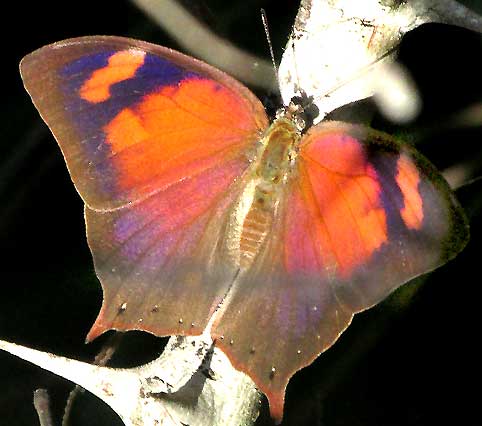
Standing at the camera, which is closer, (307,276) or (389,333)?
(307,276)

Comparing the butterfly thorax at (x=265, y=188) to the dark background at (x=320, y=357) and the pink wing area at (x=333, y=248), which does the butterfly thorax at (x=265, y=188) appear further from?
the dark background at (x=320, y=357)

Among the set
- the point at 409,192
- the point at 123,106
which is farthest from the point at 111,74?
the point at 409,192

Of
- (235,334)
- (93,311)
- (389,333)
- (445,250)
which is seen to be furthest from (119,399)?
(389,333)

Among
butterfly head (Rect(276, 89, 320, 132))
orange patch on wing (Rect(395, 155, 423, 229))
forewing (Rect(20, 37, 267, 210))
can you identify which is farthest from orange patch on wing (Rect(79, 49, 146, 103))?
orange patch on wing (Rect(395, 155, 423, 229))

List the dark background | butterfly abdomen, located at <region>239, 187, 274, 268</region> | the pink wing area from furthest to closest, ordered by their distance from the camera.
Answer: the dark background < butterfly abdomen, located at <region>239, 187, 274, 268</region> < the pink wing area

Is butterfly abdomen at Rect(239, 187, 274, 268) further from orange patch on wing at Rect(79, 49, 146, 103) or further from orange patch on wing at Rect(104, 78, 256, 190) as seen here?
orange patch on wing at Rect(79, 49, 146, 103)

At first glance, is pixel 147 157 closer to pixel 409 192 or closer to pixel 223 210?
pixel 223 210

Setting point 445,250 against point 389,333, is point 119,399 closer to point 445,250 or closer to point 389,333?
point 445,250
